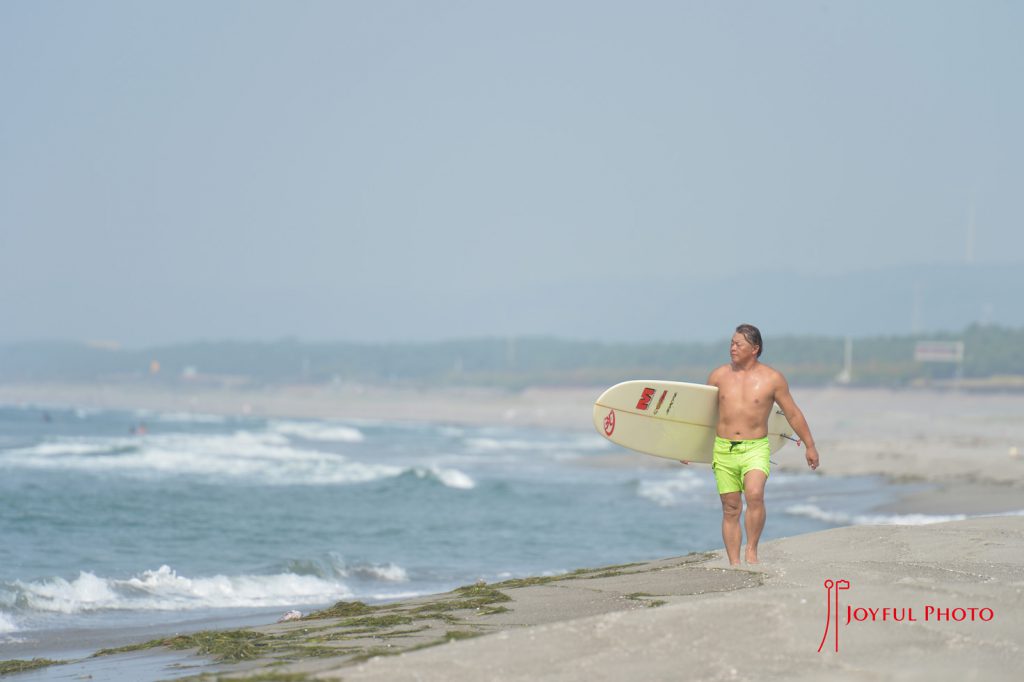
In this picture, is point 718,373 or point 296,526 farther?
point 296,526

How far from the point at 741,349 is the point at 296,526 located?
1172 centimetres

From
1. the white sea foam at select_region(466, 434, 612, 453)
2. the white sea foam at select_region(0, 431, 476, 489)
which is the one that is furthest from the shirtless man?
the white sea foam at select_region(466, 434, 612, 453)

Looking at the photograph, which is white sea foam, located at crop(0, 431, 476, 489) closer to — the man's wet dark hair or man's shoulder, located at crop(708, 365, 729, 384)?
man's shoulder, located at crop(708, 365, 729, 384)

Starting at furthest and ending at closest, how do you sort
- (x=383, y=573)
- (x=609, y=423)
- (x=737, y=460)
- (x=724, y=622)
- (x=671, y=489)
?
(x=671, y=489) < (x=383, y=573) < (x=609, y=423) < (x=737, y=460) < (x=724, y=622)

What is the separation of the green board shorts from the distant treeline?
2564 inches

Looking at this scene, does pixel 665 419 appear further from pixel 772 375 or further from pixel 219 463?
pixel 219 463

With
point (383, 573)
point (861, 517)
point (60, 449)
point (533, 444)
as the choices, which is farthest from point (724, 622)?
point (533, 444)

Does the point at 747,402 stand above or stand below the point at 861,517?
above

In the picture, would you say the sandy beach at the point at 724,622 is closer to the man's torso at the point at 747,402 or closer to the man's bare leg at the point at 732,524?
the man's bare leg at the point at 732,524

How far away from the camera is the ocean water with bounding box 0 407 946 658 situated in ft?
35.9

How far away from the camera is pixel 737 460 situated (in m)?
7.31

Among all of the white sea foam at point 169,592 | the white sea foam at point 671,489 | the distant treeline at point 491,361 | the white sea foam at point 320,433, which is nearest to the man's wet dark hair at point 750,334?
the white sea foam at point 169,592

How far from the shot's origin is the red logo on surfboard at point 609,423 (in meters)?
8.97

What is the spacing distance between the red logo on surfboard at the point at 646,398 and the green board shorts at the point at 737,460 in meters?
1.40
